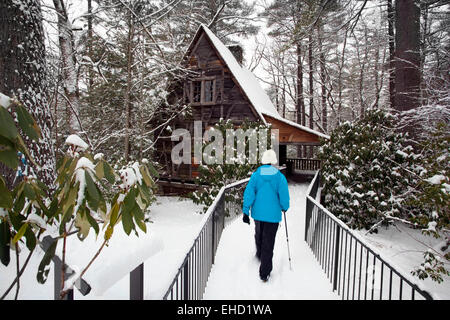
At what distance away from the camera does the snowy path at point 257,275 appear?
11.4 ft

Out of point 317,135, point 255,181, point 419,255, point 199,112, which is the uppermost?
point 199,112

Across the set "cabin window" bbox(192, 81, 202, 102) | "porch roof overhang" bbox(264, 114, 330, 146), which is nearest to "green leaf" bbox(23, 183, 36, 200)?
"porch roof overhang" bbox(264, 114, 330, 146)

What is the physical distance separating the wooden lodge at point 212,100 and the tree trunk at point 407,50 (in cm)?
434

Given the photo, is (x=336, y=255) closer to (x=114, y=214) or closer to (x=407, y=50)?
(x=114, y=214)

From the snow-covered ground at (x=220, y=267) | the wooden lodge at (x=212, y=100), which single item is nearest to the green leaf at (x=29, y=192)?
the snow-covered ground at (x=220, y=267)

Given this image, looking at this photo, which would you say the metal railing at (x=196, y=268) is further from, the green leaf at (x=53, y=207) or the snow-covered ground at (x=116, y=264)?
the green leaf at (x=53, y=207)

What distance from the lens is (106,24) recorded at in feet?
26.7

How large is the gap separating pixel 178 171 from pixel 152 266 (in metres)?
9.19

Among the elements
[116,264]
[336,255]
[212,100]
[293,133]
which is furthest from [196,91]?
[116,264]

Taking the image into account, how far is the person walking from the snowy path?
259mm

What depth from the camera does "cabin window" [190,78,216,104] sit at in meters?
13.9

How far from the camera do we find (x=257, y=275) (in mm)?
3867
